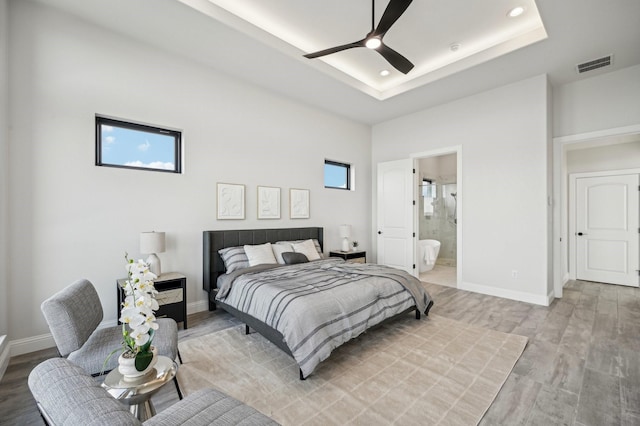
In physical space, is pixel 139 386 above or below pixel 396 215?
below

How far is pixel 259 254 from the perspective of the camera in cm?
381

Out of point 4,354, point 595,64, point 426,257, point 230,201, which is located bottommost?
point 4,354

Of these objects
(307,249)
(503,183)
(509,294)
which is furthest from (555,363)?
(307,249)

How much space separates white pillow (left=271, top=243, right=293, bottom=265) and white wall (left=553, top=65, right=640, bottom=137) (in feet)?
15.0

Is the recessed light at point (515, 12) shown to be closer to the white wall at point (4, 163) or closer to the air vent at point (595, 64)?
the air vent at point (595, 64)

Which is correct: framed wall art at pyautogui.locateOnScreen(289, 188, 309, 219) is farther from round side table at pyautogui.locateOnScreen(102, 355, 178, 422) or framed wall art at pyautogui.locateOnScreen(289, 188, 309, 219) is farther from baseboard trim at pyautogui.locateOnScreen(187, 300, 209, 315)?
round side table at pyautogui.locateOnScreen(102, 355, 178, 422)

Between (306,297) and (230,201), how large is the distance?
7.11 ft

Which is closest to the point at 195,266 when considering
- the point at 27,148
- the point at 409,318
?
the point at 27,148

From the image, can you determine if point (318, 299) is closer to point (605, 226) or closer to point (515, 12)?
point (515, 12)

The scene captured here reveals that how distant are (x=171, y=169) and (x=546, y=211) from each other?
5.27 m

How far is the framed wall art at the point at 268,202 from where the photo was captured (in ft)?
14.4

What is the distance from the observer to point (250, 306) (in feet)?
9.25


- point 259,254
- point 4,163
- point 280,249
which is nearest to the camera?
point 4,163

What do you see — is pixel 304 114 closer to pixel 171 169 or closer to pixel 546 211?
pixel 171 169
